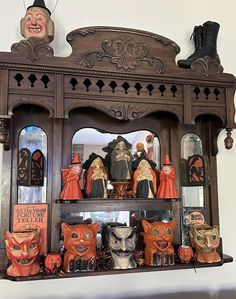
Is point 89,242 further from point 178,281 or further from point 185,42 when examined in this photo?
point 185,42

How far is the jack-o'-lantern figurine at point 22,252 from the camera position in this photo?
0.83 metres

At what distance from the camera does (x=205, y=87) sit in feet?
3.31

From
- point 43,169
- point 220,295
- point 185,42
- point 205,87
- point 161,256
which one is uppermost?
point 185,42

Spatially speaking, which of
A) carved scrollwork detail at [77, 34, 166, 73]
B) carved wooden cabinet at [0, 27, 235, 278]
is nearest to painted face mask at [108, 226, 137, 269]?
carved wooden cabinet at [0, 27, 235, 278]

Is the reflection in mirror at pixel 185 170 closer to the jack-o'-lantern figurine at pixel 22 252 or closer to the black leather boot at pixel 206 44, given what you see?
the black leather boot at pixel 206 44

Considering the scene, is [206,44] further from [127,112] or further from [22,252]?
[22,252]

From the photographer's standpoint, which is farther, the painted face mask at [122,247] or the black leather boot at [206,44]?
the black leather boot at [206,44]

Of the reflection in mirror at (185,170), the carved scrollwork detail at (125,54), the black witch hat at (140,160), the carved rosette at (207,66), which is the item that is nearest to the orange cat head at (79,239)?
the black witch hat at (140,160)

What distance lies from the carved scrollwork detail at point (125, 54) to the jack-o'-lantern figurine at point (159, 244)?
0.47m

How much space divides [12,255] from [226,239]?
727 mm

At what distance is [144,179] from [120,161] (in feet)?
0.31

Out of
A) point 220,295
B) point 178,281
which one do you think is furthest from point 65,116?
point 220,295

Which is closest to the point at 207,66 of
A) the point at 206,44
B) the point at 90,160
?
the point at 206,44

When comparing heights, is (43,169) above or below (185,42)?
below
